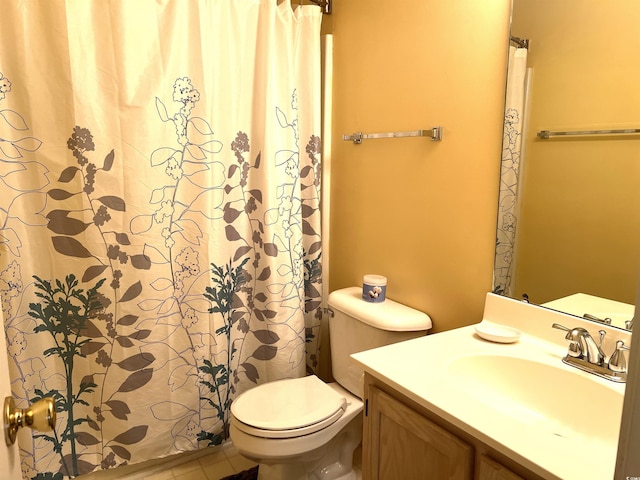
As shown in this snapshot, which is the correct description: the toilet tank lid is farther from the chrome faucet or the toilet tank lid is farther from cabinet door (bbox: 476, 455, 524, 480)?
cabinet door (bbox: 476, 455, 524, 480)

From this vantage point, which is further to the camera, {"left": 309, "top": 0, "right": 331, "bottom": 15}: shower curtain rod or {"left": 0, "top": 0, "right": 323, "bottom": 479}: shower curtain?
{"left": 309, "top": 0, "right": 331, "bottom": 15}: shower curtain rod

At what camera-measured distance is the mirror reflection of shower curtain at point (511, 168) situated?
4.43 ft

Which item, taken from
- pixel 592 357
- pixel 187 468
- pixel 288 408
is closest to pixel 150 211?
pixel 288 408

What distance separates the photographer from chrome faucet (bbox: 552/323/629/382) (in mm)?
1078

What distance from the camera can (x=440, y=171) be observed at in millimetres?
1600

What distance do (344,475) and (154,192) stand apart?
1385 millimetres

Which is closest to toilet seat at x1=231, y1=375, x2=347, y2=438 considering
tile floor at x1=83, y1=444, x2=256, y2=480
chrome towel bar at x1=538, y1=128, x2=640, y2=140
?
tile floor at x1=83, y1=444, x2=256, y2=480

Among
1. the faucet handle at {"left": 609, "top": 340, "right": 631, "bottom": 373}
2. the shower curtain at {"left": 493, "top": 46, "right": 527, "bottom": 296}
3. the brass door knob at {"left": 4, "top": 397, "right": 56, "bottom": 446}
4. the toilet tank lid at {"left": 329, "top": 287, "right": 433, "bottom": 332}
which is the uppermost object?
the shower curtain at {"left": 493, "top": 46, "right": 527, "bottom": 296}

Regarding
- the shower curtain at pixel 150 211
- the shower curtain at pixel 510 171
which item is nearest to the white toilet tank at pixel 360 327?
the shower curtain at pixel 150 211

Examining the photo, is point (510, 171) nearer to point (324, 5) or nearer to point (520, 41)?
point (520, 41)

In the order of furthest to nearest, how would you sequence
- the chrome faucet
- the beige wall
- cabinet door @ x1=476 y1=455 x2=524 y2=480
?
the beige wall < the chrome faucet < cabinet door @ x1=476 y1=455 x2=524 y2=480

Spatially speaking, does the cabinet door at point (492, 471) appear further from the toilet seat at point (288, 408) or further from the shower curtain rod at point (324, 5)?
the shower curtain rod at point (324, 5)

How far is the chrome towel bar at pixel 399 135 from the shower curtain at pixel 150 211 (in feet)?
0.67

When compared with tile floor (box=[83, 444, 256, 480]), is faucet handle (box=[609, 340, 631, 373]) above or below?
above
